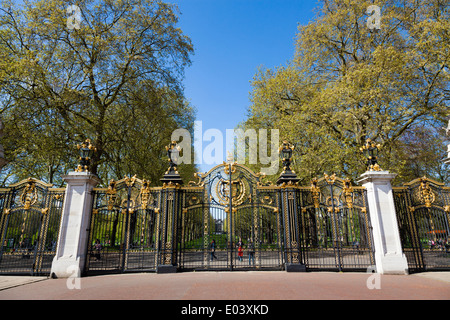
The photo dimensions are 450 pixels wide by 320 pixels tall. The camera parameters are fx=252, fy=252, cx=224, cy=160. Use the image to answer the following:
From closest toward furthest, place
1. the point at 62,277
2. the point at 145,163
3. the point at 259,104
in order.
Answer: the point at 62,277 < the point at 145,163 < the point at 259,104

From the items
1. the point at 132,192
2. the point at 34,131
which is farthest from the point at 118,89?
the point at 132,192

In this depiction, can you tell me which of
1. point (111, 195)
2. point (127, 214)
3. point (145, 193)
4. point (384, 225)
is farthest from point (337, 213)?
point (111, 195)

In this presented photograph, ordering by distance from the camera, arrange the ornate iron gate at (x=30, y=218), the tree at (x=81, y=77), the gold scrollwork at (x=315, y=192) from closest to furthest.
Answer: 1. the ornate iron gate at (x=30, y=218)
2. the gold scrollwork at (x=315, y=192)
3. the tree at (x=81, y=77)

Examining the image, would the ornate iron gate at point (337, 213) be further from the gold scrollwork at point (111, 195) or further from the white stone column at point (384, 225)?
the gold scrollwork at point (111, 195)

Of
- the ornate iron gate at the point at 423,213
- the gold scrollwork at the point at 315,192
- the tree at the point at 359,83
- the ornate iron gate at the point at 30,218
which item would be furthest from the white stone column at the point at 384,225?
the ornate iron gate at the point at 30,218

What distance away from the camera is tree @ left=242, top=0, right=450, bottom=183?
14875mm

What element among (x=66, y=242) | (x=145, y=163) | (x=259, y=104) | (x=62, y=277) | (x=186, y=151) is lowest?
(x=62, y=277)

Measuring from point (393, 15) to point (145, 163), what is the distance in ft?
63.8

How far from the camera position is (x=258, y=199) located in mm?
10617

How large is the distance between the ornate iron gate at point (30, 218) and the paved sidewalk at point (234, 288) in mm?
1281

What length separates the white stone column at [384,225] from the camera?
933 cm

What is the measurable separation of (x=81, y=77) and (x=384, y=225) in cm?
1939

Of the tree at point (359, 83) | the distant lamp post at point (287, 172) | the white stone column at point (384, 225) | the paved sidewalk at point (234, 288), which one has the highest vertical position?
the tree at point (359, 83)

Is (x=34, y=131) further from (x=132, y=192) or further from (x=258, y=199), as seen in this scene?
(x=258, y=199)
